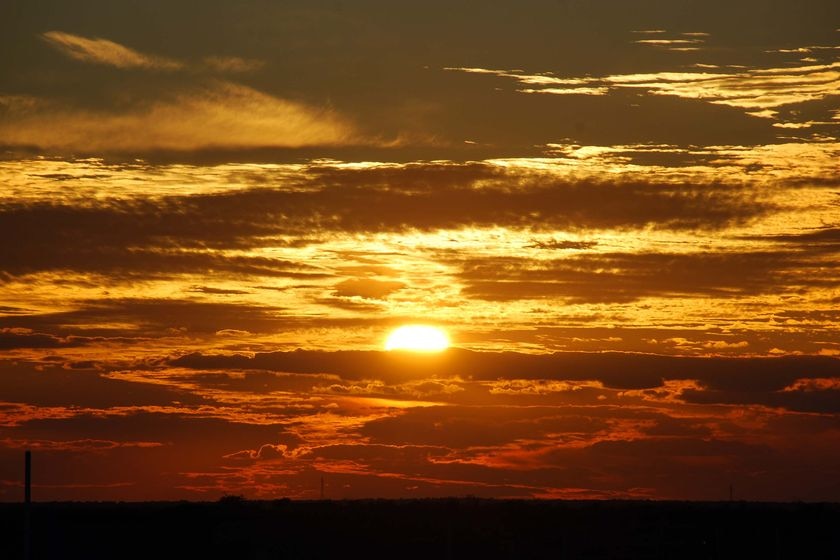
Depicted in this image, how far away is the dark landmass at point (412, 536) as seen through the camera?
5491 cm

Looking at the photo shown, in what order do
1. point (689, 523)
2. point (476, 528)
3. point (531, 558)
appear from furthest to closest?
1. point (689, 523)
2. point (476, 528)
3. point (531, 558)

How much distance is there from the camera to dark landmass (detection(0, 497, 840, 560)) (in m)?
54.9

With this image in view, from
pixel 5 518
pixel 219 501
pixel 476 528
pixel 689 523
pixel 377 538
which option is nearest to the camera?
pixel 377 538

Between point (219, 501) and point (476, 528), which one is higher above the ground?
point (219, 501)

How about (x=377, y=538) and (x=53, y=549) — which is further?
(x=377, y=538)

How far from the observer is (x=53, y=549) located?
55250mm

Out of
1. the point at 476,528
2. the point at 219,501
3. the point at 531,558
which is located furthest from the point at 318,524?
the point at 219,501

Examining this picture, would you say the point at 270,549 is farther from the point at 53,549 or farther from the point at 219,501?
the point at 219,501

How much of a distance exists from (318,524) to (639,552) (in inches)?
792

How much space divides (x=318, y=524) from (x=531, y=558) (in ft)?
61.0

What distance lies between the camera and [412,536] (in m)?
62.2

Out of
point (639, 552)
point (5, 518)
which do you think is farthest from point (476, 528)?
point (5, 518)

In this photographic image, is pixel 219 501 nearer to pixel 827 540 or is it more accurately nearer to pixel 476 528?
pixel 476 528

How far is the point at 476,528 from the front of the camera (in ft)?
223
